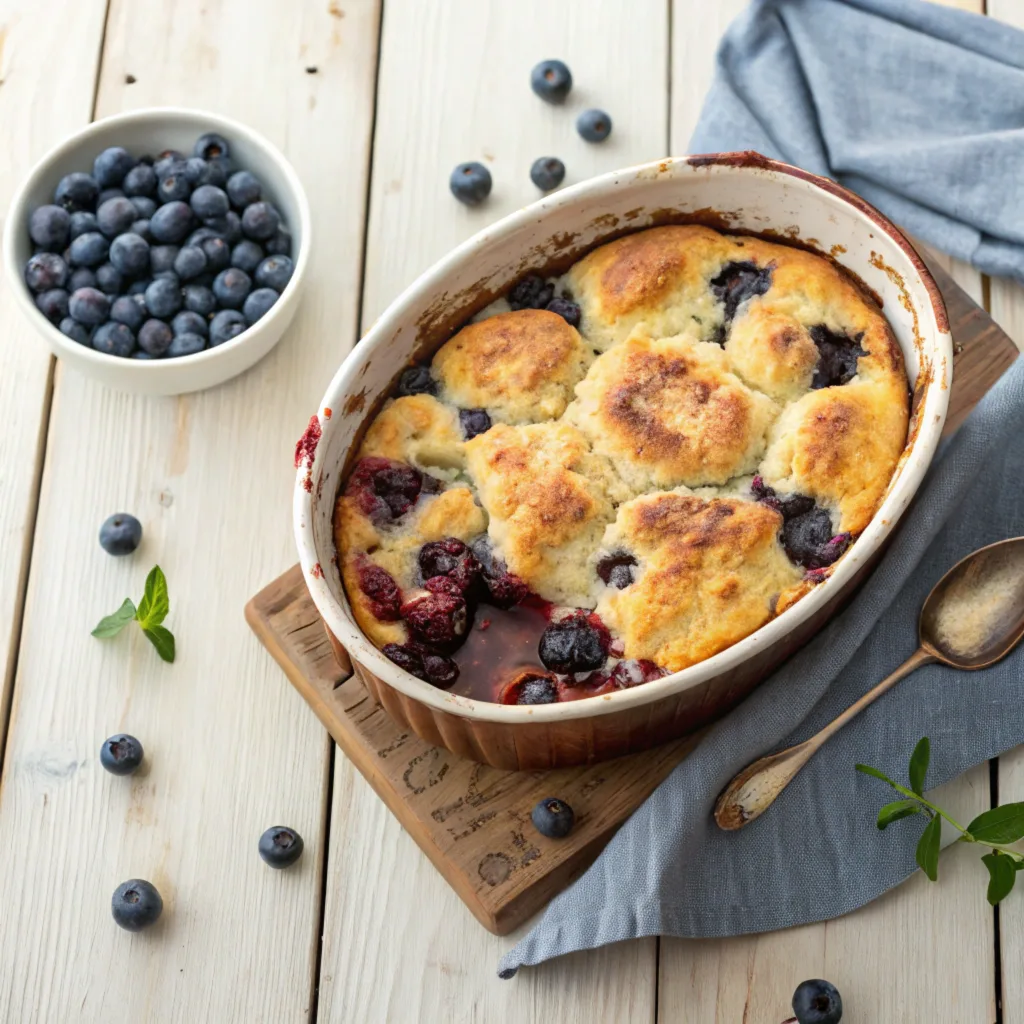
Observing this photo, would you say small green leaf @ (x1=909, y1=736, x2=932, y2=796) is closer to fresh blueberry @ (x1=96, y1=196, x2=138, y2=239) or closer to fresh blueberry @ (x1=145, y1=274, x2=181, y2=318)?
fresh blueberry @ (x1=145, y1=274, x2=181, y2=318)

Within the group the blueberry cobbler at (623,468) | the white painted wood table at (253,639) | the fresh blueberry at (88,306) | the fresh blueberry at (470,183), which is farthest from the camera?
the fresh blueberry at (470,183)

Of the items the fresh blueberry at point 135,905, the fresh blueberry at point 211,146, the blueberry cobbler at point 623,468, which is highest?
the fresh blueberry at point 211,146

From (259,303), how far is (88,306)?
1.02 feet

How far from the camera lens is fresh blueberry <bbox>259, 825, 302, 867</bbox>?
236cm

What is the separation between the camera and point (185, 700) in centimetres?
250

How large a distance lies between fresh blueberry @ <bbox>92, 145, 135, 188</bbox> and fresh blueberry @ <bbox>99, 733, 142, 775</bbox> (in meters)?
1.06

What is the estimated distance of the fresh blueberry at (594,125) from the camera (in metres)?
2.79

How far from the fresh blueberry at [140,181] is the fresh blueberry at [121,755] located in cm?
104

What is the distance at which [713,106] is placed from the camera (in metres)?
2.75

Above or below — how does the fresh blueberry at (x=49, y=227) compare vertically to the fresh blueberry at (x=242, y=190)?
below

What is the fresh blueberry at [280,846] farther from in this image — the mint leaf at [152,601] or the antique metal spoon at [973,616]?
the antique metal spoon at [973,616]

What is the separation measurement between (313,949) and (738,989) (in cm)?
73

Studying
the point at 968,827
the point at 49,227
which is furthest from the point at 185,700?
the point at 968,827

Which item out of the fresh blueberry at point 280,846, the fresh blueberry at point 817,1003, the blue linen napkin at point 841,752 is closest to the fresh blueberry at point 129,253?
the fresh blueberry at point 280,846
